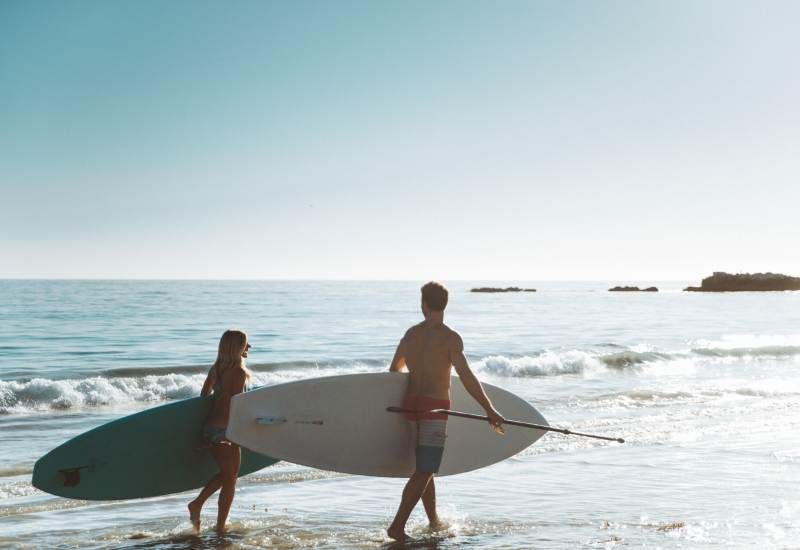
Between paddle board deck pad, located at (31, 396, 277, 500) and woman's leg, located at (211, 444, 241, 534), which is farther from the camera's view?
paddle board deck pad, located at (31, 396, 277, 500)

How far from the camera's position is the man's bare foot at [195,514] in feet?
17.0

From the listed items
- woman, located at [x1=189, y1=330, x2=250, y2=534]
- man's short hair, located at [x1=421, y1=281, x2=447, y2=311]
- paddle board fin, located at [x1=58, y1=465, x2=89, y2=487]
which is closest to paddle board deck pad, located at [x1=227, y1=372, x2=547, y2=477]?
woman, located at [x1=189, y1=330, x2=250, y2=534]

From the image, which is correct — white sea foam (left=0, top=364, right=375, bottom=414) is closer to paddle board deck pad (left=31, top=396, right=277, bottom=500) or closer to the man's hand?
paddle board deck pad (left=31, top=396, right=277, bottom=500)

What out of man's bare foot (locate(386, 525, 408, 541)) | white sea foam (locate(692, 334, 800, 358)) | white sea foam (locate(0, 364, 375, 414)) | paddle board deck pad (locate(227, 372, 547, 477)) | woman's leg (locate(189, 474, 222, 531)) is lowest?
white sea foam (locate(692, 334, 800, 358))

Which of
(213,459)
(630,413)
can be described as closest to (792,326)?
(630,413)

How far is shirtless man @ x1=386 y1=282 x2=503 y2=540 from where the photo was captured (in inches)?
185

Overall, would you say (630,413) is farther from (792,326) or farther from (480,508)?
(792,326)

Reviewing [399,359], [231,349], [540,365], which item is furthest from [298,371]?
[399,359]

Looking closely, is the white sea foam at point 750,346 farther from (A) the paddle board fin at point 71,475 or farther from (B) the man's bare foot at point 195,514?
(A) the paddle board fin at point 71,475

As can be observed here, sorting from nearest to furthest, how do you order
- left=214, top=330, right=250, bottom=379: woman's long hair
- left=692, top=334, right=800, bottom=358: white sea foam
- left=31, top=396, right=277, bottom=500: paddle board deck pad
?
left=214, top=330, right=250, bottom=379: woman's long hair < left=31, top=396, right=277, bottom=500: paddle board deck pad < left=692, top=334, right=800, bottom=358: white sea foam

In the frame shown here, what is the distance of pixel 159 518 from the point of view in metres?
5.68

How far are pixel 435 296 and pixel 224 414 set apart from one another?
159cm

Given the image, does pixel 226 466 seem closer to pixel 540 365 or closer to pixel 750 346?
pixel 540 365

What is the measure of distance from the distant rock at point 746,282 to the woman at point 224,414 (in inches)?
3962
